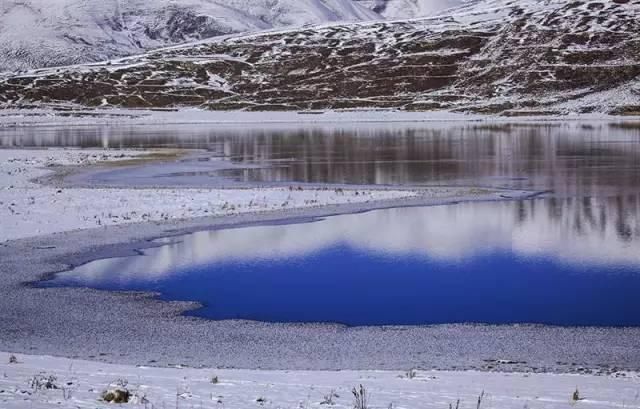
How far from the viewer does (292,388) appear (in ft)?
38.1

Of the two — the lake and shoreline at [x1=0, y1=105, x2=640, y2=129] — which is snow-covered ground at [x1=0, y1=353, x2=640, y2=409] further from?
shoreline at [x1=0, y1=105, x2=640, y2=129]

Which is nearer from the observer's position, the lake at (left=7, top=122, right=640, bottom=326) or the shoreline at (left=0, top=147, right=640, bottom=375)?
the shoreline at (left=0, top=147, right=640, bottom=375)

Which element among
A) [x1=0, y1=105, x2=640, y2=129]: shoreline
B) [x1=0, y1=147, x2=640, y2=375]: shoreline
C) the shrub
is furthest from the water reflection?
[x1=0, y1=105, x2=640, y2=129]: shoreline

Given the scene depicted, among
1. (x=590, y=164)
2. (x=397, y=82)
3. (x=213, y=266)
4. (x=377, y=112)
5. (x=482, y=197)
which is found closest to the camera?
(x=213, y=266)

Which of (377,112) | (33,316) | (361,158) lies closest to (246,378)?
(33,316)

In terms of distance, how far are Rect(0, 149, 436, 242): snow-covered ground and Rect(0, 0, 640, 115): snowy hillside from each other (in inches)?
3431

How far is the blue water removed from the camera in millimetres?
17713

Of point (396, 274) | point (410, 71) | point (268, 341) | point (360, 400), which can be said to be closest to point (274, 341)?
point (268, 341)

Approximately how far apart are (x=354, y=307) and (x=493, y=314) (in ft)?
9.50

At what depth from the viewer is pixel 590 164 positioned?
4575cm

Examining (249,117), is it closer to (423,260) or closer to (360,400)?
(423,260)

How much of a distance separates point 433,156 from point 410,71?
10625cm

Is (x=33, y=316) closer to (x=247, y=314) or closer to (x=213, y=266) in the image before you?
(x=247, y=314)

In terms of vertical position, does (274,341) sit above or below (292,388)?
below
